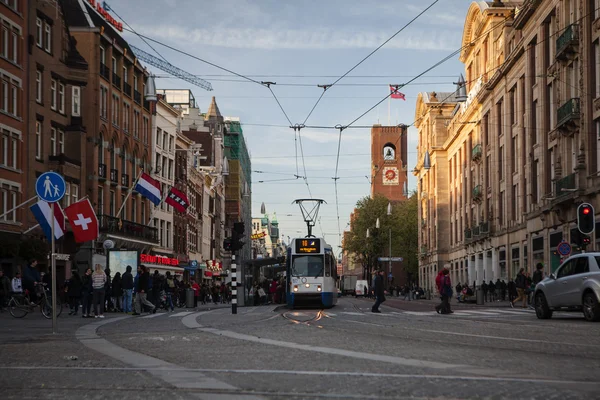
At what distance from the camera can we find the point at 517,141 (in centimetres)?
6078

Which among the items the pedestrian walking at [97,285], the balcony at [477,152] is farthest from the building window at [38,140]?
the balcony at [477,152]

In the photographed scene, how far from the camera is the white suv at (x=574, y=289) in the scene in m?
24.1

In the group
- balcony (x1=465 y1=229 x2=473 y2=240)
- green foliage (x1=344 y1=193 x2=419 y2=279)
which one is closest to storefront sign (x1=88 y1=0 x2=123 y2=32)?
balcony (x1=465 y1=229 x2=473 y2=240)

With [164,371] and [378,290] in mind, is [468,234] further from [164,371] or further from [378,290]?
[164,371]

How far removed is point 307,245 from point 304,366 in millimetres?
32009

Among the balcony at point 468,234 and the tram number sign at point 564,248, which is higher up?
the balcony at point 468,234

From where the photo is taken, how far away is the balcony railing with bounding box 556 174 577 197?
146 feet

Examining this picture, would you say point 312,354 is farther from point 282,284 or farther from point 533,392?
point 282,284

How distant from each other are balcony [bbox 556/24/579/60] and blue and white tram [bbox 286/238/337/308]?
14.5 metres

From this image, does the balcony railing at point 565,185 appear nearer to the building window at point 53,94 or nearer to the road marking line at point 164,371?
the building window at point 53,94

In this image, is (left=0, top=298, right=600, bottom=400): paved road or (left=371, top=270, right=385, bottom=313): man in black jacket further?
(left=371, top=270, right=385, bottom=313): man in black jacket

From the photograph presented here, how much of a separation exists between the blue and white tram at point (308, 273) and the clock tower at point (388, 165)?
120 m

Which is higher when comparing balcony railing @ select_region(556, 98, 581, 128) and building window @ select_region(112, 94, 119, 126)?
building window @ select_region(112, 94, 119, 126)

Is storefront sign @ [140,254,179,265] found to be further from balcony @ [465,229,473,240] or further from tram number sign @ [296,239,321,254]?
tram number sign @ [296,239,321,254]
